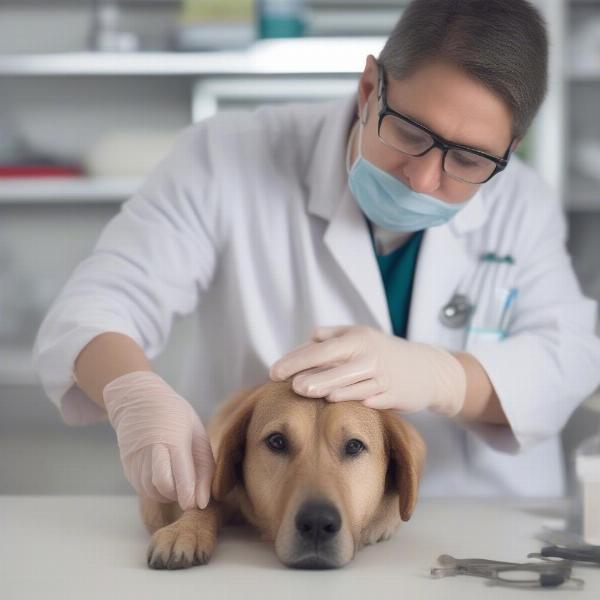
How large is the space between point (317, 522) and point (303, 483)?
55 mm

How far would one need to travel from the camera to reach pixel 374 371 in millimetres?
1131

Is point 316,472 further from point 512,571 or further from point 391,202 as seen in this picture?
point 391,202

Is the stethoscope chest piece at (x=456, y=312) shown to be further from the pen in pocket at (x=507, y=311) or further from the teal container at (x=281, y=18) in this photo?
the teal container at (x=281, y=18)

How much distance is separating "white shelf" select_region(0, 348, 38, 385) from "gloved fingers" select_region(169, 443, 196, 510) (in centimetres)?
195

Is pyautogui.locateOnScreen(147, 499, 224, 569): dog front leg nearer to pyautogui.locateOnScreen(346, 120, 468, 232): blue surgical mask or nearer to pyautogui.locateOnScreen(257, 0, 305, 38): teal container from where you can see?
pyautogui.locateOnScreen(346, 120, 468, 232): blue surgical mask

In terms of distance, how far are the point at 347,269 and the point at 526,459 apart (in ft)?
1.56

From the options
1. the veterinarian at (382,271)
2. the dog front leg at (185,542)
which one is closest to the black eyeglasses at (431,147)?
the veterinarian at (382,271)

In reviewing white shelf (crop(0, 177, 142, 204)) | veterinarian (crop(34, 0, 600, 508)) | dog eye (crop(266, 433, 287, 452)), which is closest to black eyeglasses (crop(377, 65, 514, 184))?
veterinarian (crop(34, 0, 600, 508))

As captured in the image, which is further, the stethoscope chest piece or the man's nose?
the stethoscope chest piece

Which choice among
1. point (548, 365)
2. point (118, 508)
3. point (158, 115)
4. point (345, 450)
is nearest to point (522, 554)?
point (345, 450)

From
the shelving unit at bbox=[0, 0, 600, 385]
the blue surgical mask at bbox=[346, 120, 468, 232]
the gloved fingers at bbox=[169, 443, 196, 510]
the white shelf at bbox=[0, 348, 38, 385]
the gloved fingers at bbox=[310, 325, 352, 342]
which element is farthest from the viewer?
the white shelf at bbox=[0, 348, 38, 385]

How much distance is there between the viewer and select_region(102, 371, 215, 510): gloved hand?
1.05 m

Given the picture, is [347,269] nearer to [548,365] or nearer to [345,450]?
[548,365]

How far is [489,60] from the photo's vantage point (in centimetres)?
117
